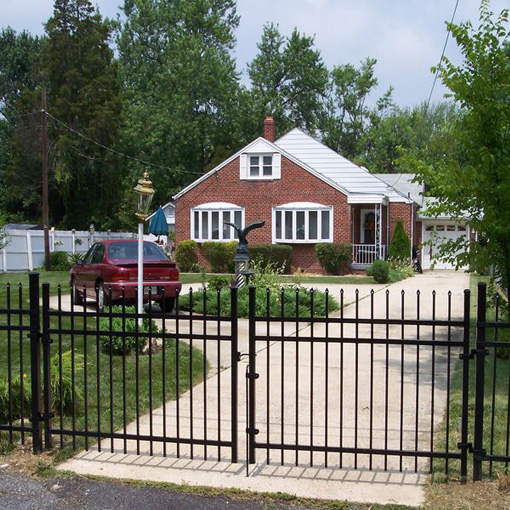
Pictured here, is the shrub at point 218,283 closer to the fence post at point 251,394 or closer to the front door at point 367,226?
the fence post at point 251,394

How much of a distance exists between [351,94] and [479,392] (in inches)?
2191

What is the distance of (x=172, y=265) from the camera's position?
13953 millimetres

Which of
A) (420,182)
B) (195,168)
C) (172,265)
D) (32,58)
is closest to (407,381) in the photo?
(420,182)

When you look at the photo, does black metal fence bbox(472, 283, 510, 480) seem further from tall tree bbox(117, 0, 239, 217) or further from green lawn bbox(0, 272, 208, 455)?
tall tree bbox(117, 0, 239, 217)

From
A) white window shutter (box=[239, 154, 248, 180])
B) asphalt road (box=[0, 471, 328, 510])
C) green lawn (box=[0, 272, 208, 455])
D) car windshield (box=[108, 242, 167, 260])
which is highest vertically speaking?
white window shutter (box=[239, 154, 248, 180])

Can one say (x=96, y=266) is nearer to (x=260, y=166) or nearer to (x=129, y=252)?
(x=129, y=252)

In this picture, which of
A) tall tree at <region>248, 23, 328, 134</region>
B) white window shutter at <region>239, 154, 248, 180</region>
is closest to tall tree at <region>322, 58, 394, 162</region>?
tall tree at <region>248, 23, 328, 134</region>

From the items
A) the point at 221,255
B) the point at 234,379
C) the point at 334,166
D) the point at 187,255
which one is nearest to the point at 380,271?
the point at 221,255

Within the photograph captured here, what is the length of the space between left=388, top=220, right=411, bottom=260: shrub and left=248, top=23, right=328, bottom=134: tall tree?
2728cm

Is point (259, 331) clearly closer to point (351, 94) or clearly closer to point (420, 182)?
point (420, 182)

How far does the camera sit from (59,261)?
30672 millimetres

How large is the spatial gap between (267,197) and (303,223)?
82.4 inches

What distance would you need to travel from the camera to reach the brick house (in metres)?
30.1

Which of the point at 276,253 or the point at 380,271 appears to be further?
the point at 276,253
